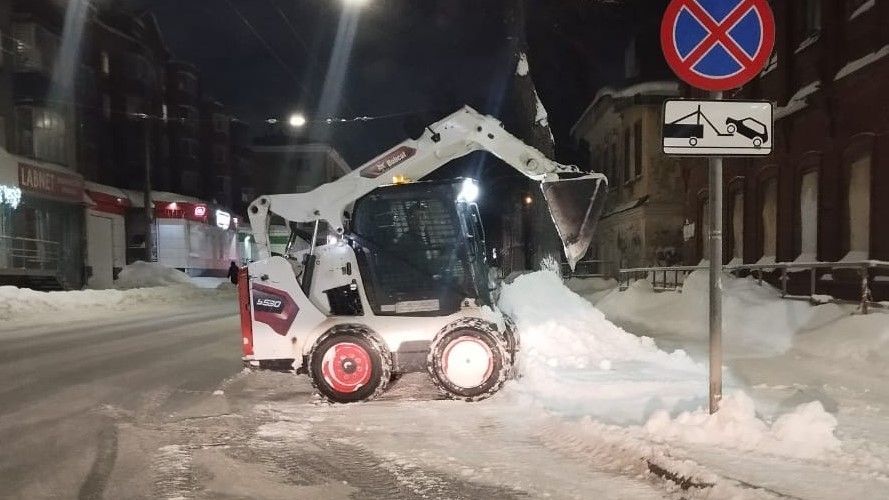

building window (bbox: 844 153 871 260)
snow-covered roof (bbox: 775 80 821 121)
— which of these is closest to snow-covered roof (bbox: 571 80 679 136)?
snow-covered roof (bbox: 775 80 821 121)

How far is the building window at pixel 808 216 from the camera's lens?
45.4 ft

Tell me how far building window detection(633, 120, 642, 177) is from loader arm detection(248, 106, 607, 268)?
1836cm

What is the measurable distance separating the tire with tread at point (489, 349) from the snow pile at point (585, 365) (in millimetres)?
359

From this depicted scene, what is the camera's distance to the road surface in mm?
4684

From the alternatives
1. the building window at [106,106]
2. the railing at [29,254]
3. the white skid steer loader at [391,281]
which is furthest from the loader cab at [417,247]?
the building window at [106,106]

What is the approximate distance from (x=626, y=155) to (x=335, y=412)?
22922mm

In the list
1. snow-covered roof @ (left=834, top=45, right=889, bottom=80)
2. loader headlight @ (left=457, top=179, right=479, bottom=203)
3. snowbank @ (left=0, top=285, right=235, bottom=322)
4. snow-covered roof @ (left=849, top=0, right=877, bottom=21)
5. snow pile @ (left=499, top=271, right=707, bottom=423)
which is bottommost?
snowbank @ (left=0, top=285, right=235, bottom=322)

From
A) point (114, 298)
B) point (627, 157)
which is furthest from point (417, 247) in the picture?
point (627, 157)

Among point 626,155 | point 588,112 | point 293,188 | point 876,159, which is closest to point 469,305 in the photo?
point 876,159

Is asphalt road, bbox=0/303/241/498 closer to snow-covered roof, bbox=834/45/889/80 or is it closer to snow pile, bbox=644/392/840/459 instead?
snow pile, bbox=644/392/840/459

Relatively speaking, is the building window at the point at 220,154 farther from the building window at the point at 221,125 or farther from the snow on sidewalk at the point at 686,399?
the snow on sidewalk at the point at 686,399

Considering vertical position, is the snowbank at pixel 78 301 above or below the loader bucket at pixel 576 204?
below

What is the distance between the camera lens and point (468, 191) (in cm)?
762

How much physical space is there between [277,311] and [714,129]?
15.0 ft
